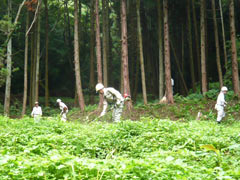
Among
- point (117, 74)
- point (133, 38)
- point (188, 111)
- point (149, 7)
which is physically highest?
point (149, 7)

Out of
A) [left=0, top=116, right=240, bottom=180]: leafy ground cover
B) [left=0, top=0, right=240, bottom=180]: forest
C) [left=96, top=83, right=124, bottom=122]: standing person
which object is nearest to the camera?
[left=0, top=116, right=240, bottom=180]: leafy ground cover

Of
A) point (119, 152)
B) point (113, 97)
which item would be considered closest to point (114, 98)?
point (113, 97)

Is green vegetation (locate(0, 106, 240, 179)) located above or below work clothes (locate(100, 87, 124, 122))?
below

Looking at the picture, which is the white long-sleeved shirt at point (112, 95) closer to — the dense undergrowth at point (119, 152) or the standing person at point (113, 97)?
the standing person at point (113, 97)

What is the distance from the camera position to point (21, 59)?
33000mm

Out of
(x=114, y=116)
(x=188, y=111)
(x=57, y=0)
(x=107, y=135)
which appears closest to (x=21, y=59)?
(x=57, y=0)

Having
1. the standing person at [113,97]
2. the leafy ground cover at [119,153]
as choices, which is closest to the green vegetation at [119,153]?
the leafy ground cover at [119,153]

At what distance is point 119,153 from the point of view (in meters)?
6.93

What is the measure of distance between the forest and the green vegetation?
18 mm

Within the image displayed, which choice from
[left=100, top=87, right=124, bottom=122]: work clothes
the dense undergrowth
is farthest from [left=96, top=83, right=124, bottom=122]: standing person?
the dense undergrowth

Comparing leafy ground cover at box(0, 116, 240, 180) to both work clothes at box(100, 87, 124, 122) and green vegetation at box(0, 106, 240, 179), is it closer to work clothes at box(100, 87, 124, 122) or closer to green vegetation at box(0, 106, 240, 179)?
green vegetation at box(0, 106, 240, 179)

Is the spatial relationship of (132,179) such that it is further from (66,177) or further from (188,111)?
(188,111)

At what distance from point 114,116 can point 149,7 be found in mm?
19567

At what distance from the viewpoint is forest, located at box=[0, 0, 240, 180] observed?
448 centimetres
